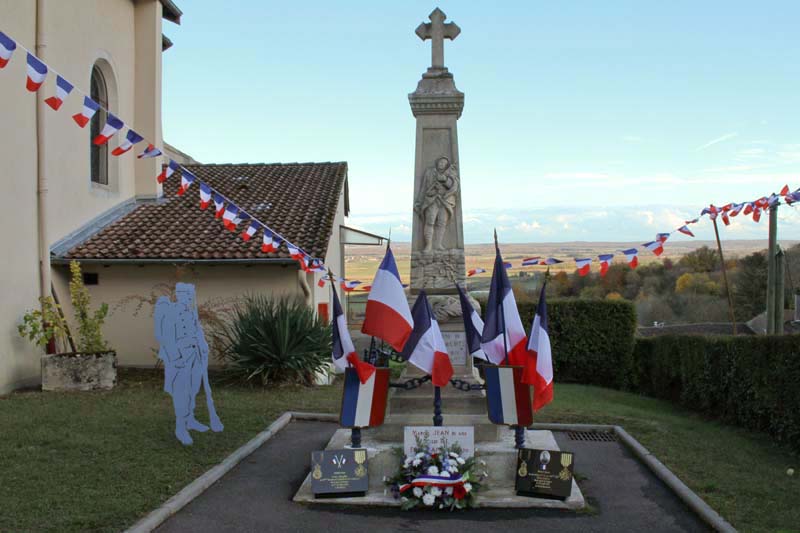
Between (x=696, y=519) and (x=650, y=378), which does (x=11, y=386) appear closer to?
(x=696, y=519)

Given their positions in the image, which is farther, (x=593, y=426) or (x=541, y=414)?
(x=541, y=414)

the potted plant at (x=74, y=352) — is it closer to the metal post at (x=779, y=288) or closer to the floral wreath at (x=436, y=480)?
the floral wreath at (x=436, y=480)

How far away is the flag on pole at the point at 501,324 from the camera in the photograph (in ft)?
21.9

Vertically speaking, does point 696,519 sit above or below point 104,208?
below

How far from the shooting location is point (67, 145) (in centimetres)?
1366

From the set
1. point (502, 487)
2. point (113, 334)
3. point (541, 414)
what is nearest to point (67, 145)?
point (113, 334)

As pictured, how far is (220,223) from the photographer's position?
52.5ft

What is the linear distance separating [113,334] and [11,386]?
3.41m

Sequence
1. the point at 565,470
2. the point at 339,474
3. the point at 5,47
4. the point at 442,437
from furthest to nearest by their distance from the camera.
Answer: the point at 5,47, the point at 442,437, the point at 339,474, the point at 565,470

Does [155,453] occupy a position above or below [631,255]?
below

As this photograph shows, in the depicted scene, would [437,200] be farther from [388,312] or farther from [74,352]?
[74,352]

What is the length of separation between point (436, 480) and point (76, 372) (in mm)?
8183

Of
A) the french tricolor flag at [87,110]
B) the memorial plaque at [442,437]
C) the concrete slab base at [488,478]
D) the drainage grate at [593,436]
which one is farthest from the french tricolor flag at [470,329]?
the french tricolor flag at [87,110]

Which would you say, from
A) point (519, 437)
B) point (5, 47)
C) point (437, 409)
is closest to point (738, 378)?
point (519, 437)
